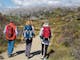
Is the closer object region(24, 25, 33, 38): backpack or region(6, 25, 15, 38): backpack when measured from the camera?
region(24, 25, 33, 38): backpack

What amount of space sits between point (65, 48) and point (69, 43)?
782 millimetres

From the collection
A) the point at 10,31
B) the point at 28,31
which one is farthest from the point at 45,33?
the point at 10,31

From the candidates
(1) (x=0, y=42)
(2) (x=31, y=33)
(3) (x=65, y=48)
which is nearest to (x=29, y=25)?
(2) (x=31, y=33)

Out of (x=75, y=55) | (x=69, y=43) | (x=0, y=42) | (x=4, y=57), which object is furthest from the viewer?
(x=0, y=42)

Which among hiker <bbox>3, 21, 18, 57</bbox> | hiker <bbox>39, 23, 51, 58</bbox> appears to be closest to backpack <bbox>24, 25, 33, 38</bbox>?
hiker <bbox>39, 23, 51, 58</bbox>

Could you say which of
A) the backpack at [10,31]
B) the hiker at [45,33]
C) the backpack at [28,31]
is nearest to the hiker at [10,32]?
the backpack at [10,31]

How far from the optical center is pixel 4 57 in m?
17.0

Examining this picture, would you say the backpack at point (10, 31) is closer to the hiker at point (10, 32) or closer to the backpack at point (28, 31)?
the hiker at point (10, 32)

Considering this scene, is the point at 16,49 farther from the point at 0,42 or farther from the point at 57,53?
the point at 57,53

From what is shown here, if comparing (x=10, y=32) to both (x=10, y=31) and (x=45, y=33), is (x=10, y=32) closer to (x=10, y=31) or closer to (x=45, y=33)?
(x=10, y=31)

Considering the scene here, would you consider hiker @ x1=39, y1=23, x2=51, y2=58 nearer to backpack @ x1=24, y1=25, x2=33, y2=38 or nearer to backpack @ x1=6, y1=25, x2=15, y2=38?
backpack @ x1=24, y1=25, x2=33, y2=38

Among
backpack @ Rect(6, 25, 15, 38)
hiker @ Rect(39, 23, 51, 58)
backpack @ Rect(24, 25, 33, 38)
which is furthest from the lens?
backpack @ Rect(6, 25, 15, 38)

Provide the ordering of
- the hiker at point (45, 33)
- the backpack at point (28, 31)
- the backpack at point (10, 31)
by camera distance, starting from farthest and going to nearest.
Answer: the backpack at point (10, 31)
the backpack at point (28, 31)
the hiker at point (45, 33)

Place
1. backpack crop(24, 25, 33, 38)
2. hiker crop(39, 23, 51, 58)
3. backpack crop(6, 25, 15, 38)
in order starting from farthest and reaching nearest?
backpack crop(6, 25, 15, 38) < backpack crop(24, 25, 33, 38) < hiker crop(39, 23, 51, 58)
